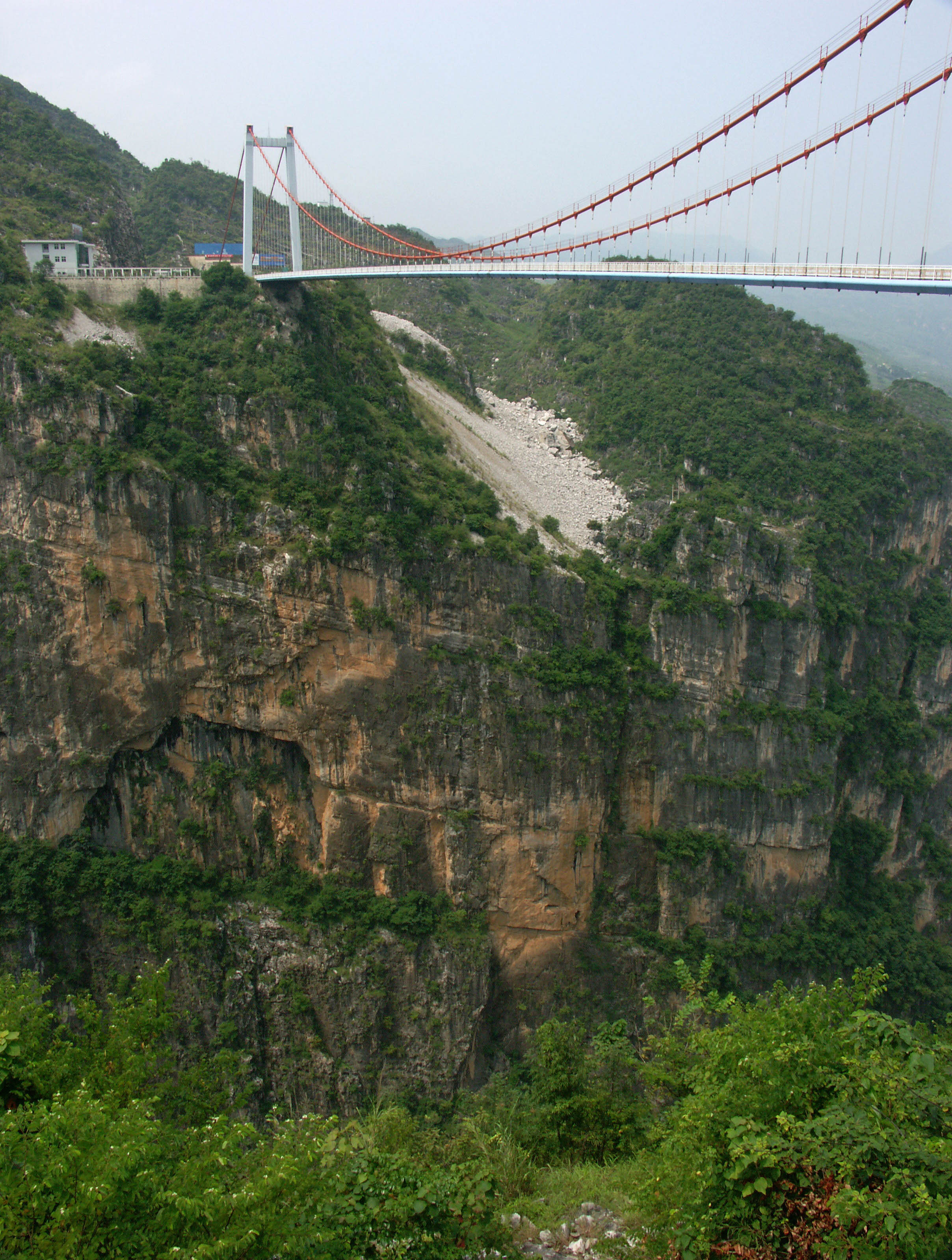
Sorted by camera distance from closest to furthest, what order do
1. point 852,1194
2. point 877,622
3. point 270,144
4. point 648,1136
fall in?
point 852,1194 → point 648,1136 → point 270,144 → point 877,622

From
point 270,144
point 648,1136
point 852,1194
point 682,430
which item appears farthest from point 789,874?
point 270,144

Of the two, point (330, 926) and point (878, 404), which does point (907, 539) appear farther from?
point (330, 926)

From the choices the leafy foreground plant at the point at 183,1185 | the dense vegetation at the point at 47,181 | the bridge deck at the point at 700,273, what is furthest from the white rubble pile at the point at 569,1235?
the dense vegetation at the point at 47,181

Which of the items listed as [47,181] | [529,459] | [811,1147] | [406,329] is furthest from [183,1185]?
[406,329]

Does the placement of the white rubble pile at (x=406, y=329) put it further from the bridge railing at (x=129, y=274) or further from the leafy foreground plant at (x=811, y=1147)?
the leafy foreground plant at (x=811, y=1147)

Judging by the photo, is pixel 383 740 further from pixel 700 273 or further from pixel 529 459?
pixel 529 459

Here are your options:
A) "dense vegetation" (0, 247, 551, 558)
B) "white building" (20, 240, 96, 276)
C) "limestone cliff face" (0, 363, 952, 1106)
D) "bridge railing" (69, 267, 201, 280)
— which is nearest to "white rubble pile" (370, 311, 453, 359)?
"bridge railing" (69, 267, 201, 280)
